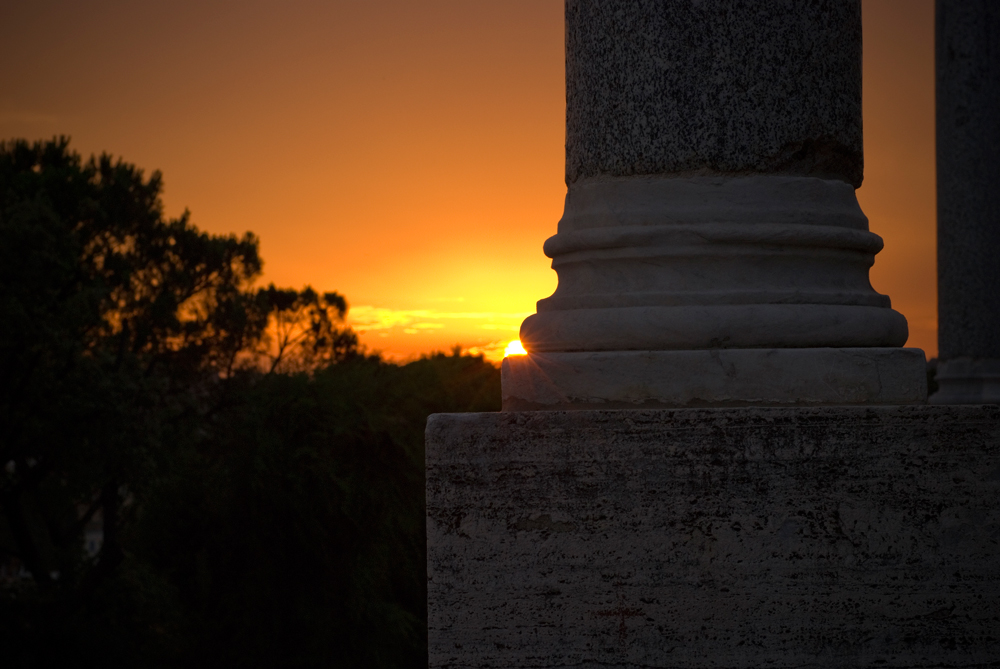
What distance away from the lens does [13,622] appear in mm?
40938

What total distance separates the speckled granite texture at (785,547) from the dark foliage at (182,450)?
25.4 meters

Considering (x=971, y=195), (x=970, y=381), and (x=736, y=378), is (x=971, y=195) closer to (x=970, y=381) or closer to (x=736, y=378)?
(x=970, y=381)

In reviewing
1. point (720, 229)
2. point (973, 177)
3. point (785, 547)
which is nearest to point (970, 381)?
point (973, 177)

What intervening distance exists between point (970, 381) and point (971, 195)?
406 cm

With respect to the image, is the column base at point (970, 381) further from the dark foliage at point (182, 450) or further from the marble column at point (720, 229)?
the dark foliage at point (182, 450)

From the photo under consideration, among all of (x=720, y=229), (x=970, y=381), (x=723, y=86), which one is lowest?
(x=970, y=381)

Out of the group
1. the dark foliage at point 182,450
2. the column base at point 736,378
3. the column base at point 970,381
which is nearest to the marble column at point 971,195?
the column base at point 970,381

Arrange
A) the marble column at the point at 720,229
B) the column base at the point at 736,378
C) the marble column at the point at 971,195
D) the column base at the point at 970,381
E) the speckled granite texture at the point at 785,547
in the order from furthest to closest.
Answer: the marble column at the point at 971,195
the column base at the point at 970,381
the marble column at the point at 720,229
the column base at the point at 736,378
the speckled granite texture at the point at 785,547

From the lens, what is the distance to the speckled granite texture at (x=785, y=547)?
21.3 feet

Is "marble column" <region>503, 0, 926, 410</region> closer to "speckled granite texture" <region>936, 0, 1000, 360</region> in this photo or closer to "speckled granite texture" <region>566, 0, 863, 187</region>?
"speckled granite texture" <region>566, 0, 863, 187</region>

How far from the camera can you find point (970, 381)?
20.8 m

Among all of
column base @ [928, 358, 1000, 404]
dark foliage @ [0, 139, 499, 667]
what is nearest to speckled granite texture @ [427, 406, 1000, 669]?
column base @ [928, 358, 1000, 404]

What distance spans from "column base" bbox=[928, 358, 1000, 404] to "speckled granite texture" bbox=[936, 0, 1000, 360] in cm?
20

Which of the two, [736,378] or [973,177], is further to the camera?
[973,177]
